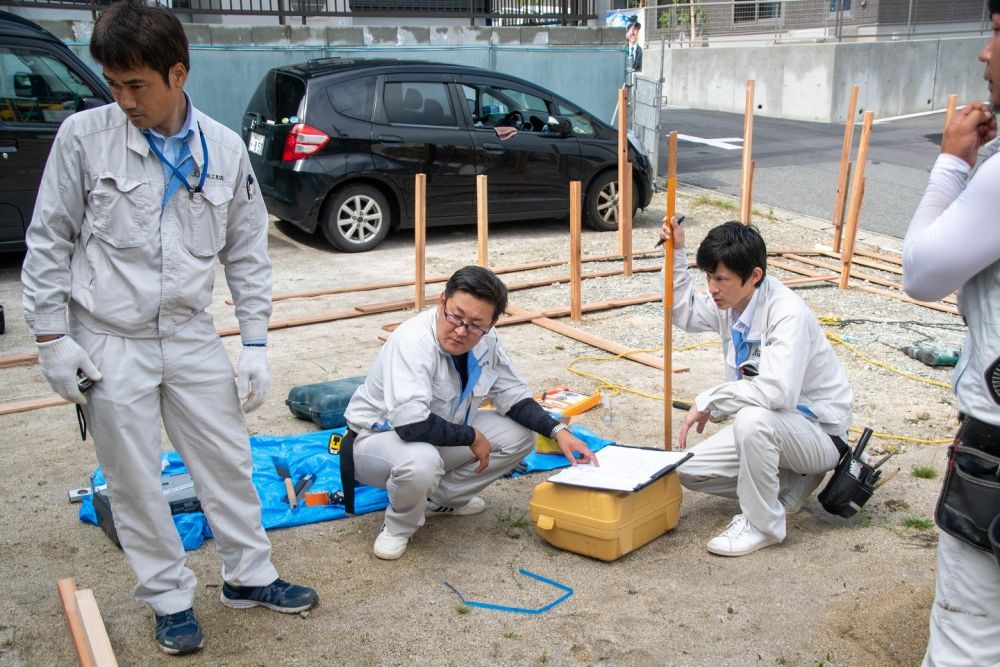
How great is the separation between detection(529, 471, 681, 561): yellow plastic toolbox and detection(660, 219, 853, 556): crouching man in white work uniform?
0.76 ft

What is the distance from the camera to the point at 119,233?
9.23 ft

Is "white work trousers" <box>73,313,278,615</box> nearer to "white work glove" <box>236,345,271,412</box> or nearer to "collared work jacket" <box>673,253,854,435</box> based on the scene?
"white work glove" <box>236,345,271,412</box>

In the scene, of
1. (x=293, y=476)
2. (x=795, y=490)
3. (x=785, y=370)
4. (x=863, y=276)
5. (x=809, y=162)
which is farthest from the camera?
(x=809, y=162)

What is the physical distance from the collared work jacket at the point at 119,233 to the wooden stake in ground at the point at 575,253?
12.5 ft

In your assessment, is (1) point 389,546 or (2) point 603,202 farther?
(2) point 603,202

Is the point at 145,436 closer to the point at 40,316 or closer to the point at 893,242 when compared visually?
the point at 40,316

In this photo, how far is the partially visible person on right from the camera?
6.63ft

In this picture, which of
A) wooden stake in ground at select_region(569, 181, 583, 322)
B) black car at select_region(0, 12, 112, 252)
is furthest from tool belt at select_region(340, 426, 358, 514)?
black car at select_region(0, 12, 112, 252)

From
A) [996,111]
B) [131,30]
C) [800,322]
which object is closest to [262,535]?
[131,30]

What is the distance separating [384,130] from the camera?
356 inches

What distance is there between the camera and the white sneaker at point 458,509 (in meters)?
4.02

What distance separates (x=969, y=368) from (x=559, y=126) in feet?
26.5

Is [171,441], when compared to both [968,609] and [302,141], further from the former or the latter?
[302,141]

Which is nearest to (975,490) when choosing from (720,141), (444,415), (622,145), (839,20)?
(444,415)
